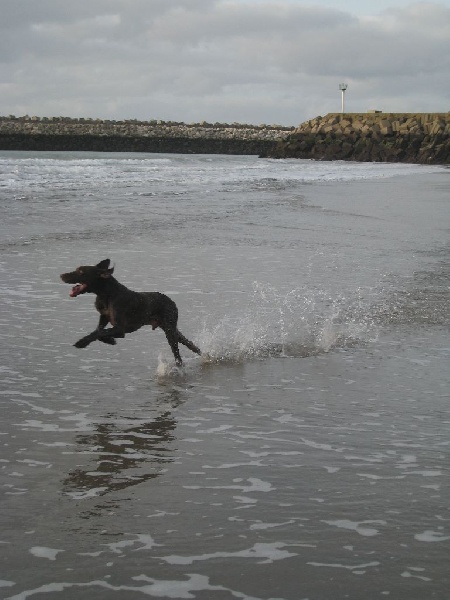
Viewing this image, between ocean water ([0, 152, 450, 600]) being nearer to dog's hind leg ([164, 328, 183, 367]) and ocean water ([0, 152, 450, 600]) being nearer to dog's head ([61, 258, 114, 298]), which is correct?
dog's hind leg ([164, 328, 183, 367])

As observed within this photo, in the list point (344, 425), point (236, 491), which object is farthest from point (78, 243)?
point (236, 491)

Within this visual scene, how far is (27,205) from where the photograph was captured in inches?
853

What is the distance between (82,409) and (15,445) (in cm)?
87

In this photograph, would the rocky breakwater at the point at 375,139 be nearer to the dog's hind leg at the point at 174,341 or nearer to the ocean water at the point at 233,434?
the ocean water at the point at 233,434

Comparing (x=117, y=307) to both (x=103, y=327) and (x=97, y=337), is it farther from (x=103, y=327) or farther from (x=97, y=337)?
(x=97, y=337)

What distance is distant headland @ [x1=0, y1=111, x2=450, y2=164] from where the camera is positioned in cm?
7531

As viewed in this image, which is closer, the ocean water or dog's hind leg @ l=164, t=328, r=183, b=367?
the ocean water

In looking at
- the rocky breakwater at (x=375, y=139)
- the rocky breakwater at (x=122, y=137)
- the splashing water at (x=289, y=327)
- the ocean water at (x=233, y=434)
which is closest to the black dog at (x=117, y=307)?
the ocean water at (x=233, y=434)

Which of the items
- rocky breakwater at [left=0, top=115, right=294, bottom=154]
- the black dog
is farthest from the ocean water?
rocky breakwater at [left=0, top=115, right=294, bottom=154]

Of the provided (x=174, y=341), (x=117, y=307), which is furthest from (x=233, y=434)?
(x=174, y=341)

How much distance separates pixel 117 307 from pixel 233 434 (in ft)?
6.55

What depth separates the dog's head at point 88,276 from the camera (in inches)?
277

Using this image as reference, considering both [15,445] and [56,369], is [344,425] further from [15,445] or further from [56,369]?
[56,369]

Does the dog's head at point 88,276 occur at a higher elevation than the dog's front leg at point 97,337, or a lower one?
higher
